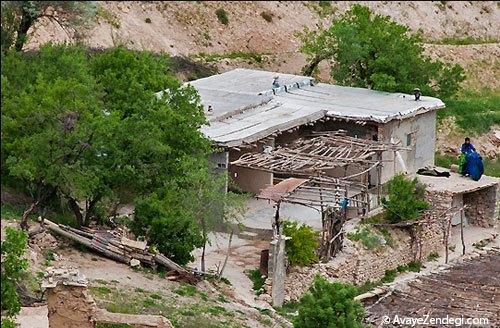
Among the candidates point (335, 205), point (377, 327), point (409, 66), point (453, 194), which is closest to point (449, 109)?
point (409, 66)

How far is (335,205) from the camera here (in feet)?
114

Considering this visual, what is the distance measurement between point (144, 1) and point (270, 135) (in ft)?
74.3

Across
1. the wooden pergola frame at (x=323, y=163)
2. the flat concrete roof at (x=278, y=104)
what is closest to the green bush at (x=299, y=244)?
the wooden pergola frame at (x=323, y=163)

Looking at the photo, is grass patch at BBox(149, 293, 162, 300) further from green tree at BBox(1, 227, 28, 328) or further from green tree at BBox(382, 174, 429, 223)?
green tree at BBox(382, 174, 429, 223)

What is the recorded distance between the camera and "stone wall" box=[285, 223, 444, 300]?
33188 millimetres

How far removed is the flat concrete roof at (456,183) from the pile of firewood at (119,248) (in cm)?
1091

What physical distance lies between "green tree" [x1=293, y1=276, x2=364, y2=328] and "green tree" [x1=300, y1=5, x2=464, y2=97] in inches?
783

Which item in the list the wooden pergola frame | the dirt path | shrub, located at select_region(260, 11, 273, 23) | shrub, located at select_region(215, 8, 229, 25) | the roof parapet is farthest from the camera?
shrub, located at select_region(260, 11, 273, 23)

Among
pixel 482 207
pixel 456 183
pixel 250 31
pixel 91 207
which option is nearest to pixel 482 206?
pixel 482 207

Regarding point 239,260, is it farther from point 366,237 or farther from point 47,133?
point 47,133

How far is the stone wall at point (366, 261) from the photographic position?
33.2m

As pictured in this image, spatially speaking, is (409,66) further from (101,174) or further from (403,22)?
(403,22)

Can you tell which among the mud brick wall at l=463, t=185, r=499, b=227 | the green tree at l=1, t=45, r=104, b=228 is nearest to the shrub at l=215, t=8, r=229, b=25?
the mud brick wall at l=463, t=185, r=499, b=227

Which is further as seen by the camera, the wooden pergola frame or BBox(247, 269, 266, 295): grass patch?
the wooden pergola frame
